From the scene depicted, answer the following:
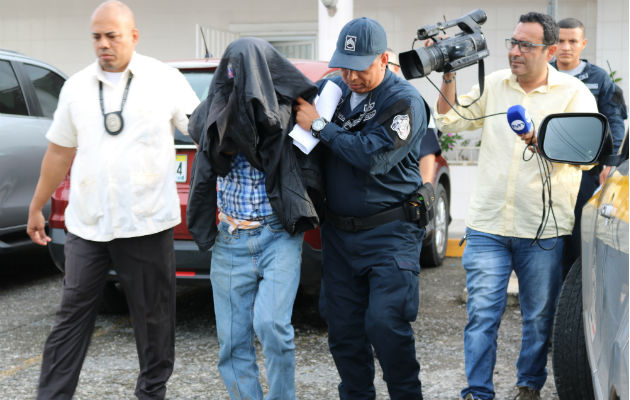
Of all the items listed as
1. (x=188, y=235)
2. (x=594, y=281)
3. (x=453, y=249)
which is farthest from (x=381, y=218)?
(x=453, y=249)

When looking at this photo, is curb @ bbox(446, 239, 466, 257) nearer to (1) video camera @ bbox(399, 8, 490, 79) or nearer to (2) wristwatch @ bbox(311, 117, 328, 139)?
(1) video camera @ bbox(399, 8, 490, 79)

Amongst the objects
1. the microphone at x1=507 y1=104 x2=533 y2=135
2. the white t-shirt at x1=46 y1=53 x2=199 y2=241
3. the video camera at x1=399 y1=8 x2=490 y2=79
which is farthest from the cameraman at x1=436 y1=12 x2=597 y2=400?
the white t-shirt at x1=46 y1=53 x2=199 y2=241

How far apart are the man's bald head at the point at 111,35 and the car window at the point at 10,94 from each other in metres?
3.00

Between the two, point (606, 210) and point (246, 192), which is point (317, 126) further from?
point (606, 210)

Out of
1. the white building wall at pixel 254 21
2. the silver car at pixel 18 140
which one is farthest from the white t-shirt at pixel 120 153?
the white building wall at pixel 254 21

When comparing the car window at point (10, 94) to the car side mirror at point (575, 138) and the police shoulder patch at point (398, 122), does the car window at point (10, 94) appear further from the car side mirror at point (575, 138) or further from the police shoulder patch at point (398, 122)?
the car side mirror at point (575, 138)

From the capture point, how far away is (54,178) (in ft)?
11.5

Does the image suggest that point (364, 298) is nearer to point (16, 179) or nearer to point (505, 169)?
point (505, 169)

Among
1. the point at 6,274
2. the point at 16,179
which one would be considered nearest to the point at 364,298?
the point at 16,179

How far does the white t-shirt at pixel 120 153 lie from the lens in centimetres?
332

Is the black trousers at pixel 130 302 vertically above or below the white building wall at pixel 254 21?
below

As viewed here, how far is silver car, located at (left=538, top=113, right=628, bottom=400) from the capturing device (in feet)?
6.86

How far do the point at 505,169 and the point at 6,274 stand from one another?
492cm

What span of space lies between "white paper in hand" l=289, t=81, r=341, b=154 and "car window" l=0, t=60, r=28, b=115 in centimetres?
360
